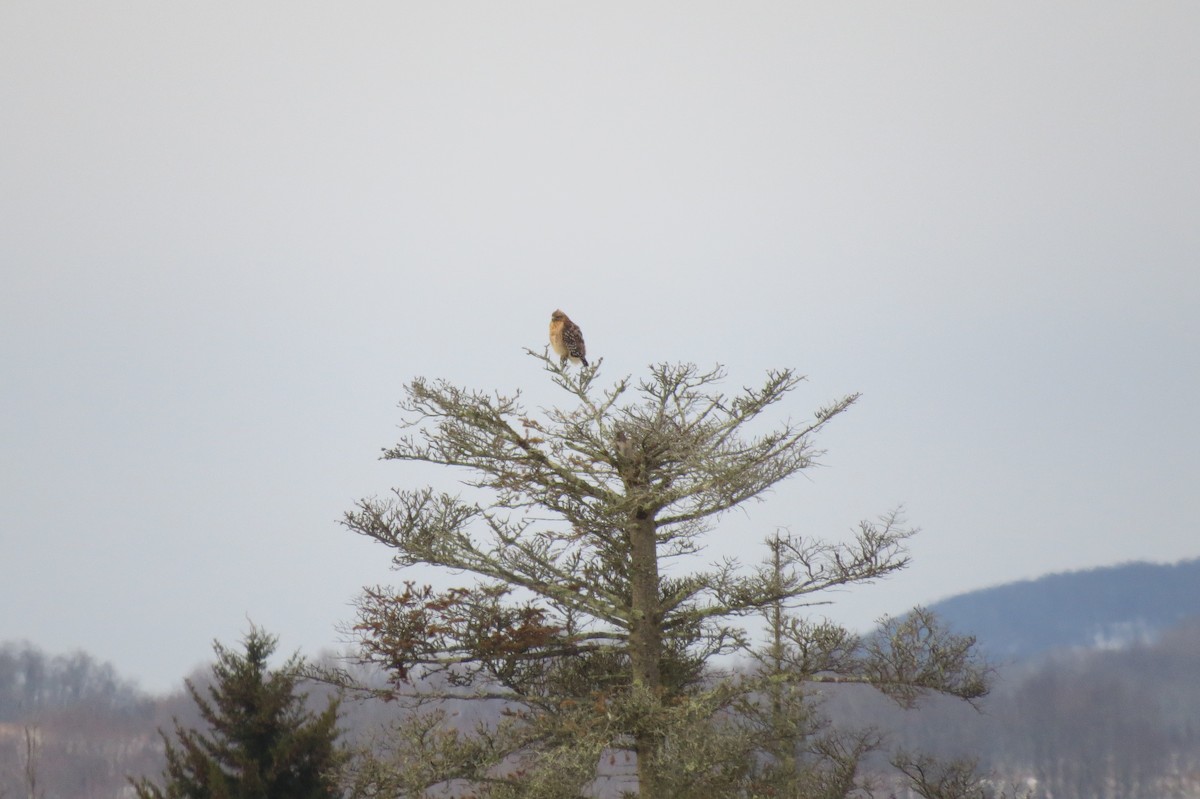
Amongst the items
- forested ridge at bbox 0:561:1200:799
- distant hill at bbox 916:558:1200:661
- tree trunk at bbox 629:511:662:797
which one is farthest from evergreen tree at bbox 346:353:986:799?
distant hill at bbox 916:558:1200:661

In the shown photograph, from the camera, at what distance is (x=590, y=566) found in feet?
44.2

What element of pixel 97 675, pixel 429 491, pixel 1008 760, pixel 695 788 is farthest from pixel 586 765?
pixel 97 675

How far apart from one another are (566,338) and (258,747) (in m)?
5.62

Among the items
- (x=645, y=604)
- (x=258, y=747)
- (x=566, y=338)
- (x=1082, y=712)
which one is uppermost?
(x=566, y=338)

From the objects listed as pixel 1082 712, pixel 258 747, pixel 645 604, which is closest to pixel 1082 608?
pixel 1082 712

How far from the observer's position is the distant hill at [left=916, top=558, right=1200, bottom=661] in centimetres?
3241

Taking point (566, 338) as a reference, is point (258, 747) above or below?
below

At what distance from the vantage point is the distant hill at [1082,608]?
32406 millimetres

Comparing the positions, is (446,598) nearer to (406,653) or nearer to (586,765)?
(406,653)

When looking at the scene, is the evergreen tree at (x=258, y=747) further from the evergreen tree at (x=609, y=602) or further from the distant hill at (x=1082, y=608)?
the distant hill at (x=1082, y=608)

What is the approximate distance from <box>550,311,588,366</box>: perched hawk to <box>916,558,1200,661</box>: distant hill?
20.7 metres

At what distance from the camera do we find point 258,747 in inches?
517

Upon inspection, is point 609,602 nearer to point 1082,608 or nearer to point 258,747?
point 258,747

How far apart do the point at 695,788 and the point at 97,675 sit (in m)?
45.0
